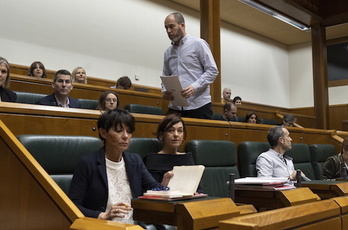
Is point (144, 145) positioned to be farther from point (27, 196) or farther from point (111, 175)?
point (27, 196)

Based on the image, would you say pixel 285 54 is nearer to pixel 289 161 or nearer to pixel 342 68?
pixel 342 68

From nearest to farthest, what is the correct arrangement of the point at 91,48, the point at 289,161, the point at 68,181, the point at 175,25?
the point at 68,181
the point at 175,25
the point at 289,161
the point at 91,48

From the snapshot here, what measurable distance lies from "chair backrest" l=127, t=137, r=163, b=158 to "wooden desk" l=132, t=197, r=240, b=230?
37 cm

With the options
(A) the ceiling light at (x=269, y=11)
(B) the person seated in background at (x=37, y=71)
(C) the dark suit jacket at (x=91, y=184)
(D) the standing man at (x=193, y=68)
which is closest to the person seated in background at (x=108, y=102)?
(D) the standing man at (x=193, y=68)

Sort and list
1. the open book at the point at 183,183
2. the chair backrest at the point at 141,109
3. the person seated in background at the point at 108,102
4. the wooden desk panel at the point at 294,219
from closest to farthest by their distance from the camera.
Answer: the wooden desk panel at the point at 294,219 → the open book at the point at 183,183 → the person seated in background at the point at 108,102 → the chair backrest at the point at 141,109

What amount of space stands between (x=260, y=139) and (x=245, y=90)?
2732 mm

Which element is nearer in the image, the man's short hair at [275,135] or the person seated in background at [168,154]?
the person seated in background at [168,154]

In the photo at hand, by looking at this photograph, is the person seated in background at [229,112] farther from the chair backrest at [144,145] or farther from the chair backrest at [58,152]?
the chair backrest at [58,152]

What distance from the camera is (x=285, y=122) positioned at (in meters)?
2.06

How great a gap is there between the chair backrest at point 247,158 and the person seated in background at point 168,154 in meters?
0.34

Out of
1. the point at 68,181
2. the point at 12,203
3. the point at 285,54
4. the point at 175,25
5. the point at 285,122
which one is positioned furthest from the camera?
the point at 285,54

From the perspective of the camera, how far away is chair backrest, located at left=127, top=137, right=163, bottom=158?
98cm

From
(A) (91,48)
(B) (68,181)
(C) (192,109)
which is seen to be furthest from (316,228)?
(A) (91,48)

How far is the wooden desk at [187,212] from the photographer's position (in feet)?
1.76
